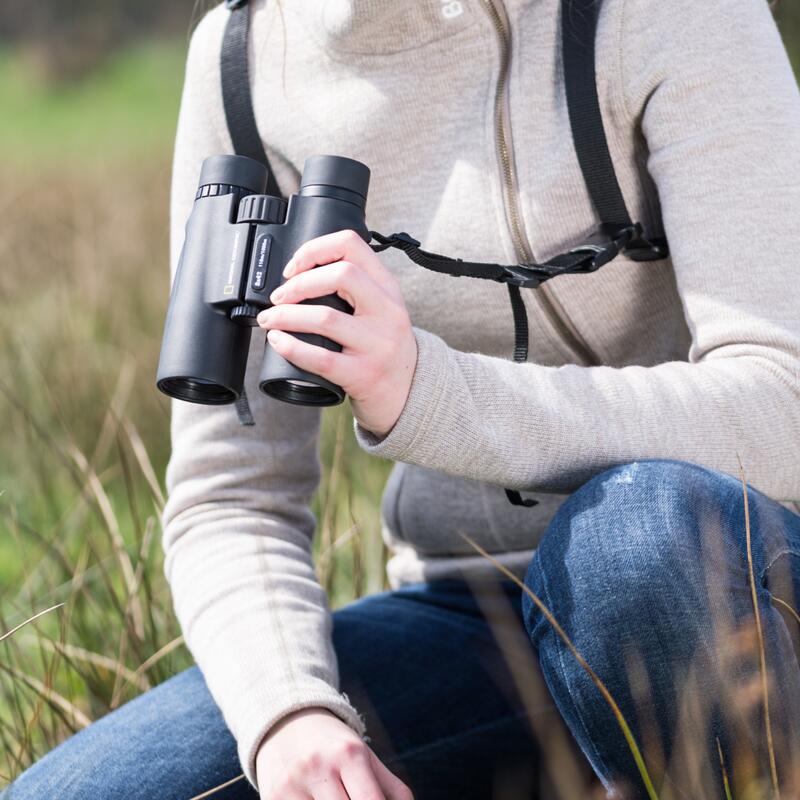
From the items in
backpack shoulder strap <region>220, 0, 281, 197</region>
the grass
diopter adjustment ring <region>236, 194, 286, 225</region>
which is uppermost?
Result: backpack shoulder strap <region>220, 0, 281, 197</region>

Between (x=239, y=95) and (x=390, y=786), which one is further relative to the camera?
(x=239, y=95)

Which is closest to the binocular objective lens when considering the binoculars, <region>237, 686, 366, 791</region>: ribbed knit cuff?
the binoculars

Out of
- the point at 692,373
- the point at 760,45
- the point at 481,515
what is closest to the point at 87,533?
the point at 481,515

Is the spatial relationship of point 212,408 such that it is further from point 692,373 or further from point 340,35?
point 692,373

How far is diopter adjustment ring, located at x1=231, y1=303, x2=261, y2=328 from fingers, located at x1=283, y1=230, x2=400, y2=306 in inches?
2.4

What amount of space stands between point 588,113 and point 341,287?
1.24 feet

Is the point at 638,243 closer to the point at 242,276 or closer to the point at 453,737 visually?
the point at 242,276

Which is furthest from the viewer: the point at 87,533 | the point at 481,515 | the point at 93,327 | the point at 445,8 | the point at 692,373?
the point at 93,327

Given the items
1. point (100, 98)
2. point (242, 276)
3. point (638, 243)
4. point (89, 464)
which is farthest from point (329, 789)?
point (100, 98)

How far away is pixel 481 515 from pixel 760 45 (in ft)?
1.86

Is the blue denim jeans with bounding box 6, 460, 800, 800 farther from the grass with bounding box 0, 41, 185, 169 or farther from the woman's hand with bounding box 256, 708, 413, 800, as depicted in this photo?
the grass with bounding box 0, 41, 185, 169

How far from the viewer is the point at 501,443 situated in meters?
0.94

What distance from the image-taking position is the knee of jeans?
845 millimetres

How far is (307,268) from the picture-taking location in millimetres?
872
